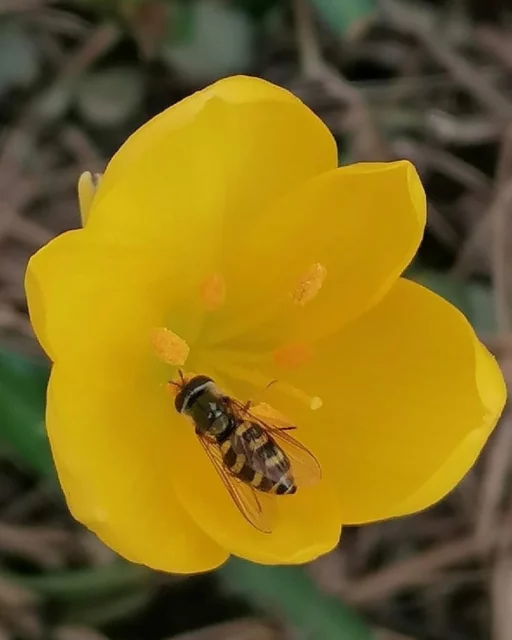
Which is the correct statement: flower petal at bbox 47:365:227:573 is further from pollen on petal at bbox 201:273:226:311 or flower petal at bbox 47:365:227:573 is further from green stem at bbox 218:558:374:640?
green stem at bbox 218:558:374:640

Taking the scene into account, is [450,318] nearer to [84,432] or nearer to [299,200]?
[299,200]

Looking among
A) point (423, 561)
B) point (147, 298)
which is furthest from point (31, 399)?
point (423, 561)

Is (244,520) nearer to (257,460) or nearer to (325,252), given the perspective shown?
(257,460)

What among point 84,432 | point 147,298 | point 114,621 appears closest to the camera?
point 84,432

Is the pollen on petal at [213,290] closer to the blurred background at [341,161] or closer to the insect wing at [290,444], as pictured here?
the insect wing at [290,444]

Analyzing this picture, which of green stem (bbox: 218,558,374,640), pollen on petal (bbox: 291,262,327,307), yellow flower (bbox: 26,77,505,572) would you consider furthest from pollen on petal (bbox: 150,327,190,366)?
green stem (bbox: 218,558,374,640)

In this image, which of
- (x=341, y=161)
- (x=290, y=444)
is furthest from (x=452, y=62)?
(x=290, y=444)
